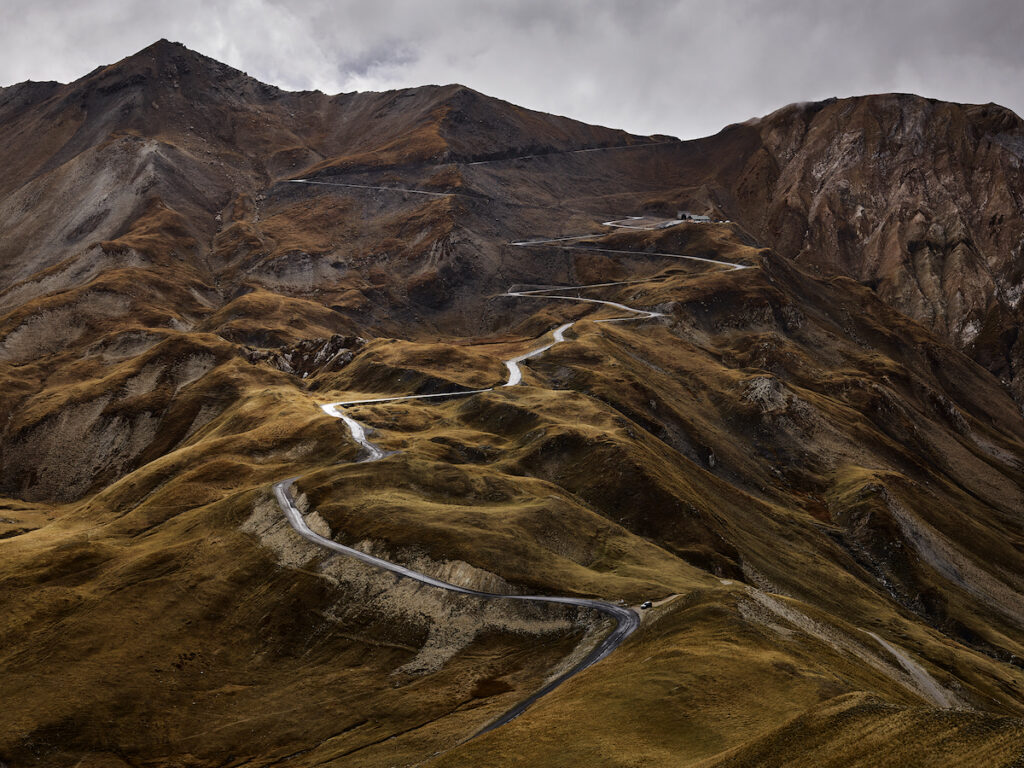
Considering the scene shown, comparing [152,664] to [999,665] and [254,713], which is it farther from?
[999,665]

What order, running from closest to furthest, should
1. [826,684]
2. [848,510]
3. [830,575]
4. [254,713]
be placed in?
[826,684] → [254,713] → [830,575] → [848,510]

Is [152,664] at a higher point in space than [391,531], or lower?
lower

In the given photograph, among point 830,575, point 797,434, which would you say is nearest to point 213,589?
point 830,575

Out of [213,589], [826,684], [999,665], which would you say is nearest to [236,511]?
[213,589]

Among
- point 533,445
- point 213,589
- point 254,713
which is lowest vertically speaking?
point 254,713

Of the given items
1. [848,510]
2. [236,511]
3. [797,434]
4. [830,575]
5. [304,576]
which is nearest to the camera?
[304,576]

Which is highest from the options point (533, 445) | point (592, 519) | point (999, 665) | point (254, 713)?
point (533, 445)

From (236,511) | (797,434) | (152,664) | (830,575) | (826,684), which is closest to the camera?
(826,684)

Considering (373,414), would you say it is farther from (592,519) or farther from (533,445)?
(592,519)

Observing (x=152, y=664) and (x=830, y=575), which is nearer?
(x=152, y=664)
